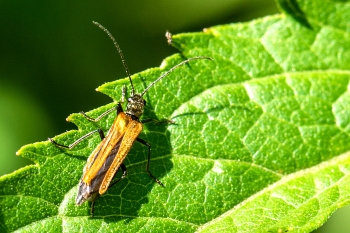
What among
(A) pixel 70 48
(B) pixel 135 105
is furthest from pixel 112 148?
(A) pixel 70 48

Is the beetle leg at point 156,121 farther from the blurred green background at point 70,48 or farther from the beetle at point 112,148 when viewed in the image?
the blurred green background at point 70,48

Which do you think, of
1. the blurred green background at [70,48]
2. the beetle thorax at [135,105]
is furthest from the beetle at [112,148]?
the blurred green background at [70,48]

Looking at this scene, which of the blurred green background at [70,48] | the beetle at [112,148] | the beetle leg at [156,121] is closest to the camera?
the beetle at [112,148]

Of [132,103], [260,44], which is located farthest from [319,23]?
[132,103]

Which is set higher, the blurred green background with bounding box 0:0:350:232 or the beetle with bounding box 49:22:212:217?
the blurred green background with bounding box 0:0:350:232

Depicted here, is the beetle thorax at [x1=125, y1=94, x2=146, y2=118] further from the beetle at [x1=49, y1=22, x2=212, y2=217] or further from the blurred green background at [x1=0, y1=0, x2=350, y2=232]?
the blurred green background at [x1=0, y1=0, x2=350, y2=232]

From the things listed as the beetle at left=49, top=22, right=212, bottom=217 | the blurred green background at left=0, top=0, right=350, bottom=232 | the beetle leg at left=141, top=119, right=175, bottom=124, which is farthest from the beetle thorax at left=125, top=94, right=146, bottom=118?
the blurred green background at left=0, top=0, right=350, bottom=232

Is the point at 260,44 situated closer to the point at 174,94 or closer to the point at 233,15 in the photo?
the point at 174,94
